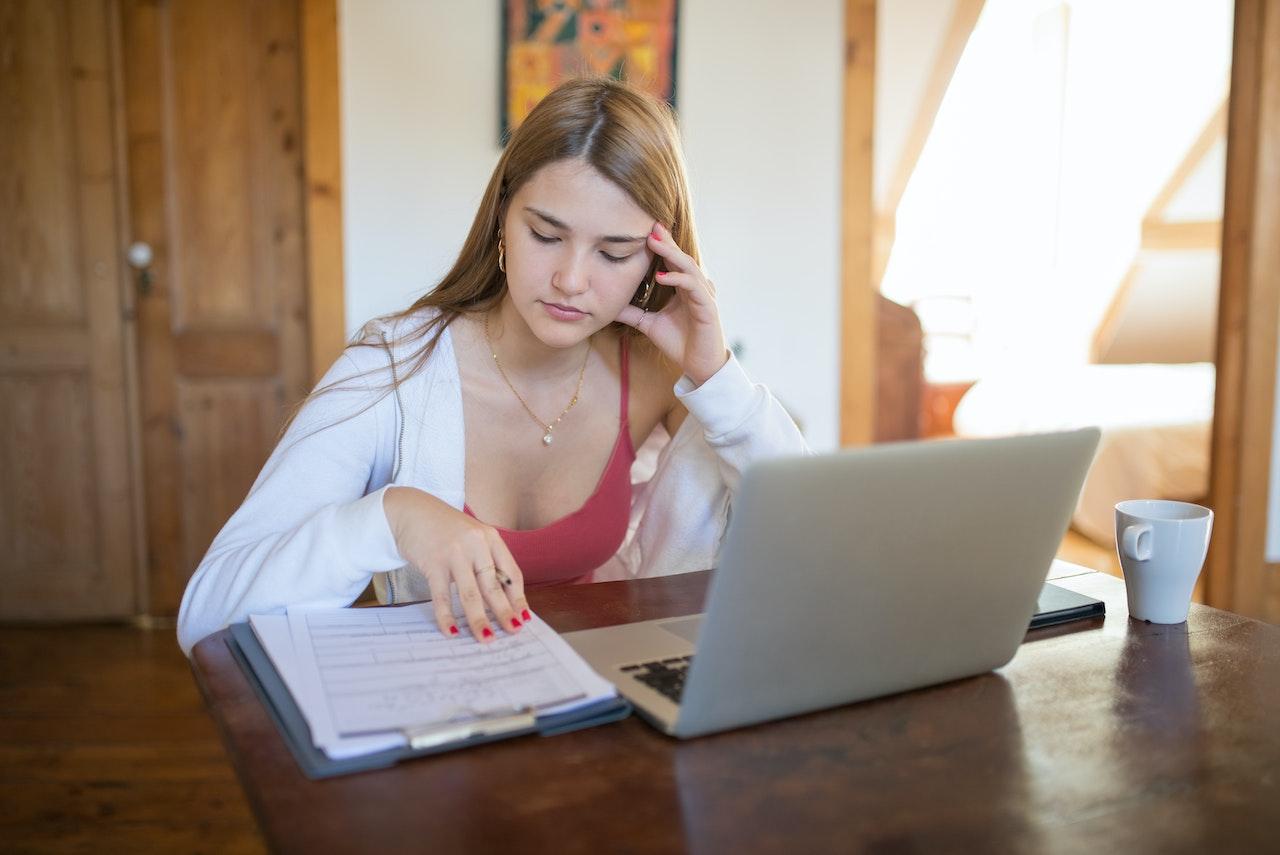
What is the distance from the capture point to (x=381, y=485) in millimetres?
1248

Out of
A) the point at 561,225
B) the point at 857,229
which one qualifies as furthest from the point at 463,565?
the point at 857,229

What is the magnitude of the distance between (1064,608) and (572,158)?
705 mm

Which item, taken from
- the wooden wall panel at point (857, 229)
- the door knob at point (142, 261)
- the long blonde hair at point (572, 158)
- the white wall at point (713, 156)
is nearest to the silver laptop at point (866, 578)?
the long blonde hair at point (572, 158)

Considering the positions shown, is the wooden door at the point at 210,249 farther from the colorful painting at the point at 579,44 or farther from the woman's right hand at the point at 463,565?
the woman's right hand at the point at 463,565

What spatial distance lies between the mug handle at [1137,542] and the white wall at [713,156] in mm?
2273

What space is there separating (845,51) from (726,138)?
1.48 feet

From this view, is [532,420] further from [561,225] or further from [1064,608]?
[1064,608]

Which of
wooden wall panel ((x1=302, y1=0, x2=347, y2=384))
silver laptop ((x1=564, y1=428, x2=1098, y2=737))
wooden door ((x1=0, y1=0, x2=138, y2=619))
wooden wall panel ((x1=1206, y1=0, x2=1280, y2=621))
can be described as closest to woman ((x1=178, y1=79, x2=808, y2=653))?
silver laptop ((x1=564, y1=428, x2=1098, y2=737))

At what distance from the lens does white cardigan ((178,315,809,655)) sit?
942 millimetres

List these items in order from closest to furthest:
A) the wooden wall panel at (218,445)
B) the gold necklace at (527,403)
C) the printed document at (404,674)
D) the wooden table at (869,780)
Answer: the wooden table at (869,780) < the printed document at (404,674) < the gold necklace at (527,403) < the wooden wall panel at (218,445)

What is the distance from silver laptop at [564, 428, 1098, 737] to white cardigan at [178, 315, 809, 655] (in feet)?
0.97

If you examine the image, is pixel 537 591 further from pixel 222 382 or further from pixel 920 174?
pixel 920 174

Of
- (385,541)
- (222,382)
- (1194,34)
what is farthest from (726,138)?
(1194,34)

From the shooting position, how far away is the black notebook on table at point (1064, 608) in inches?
37.8
